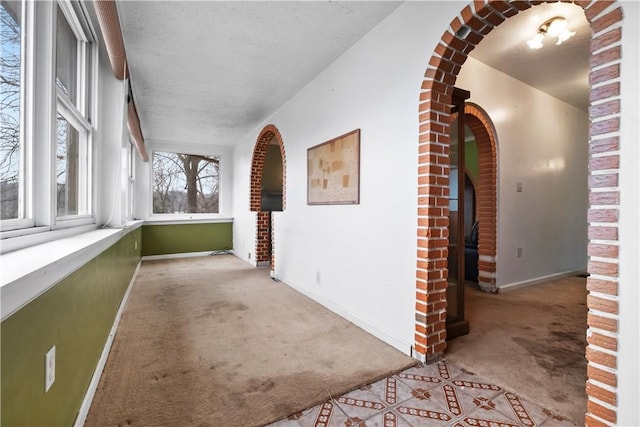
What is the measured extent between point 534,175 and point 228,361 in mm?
4358

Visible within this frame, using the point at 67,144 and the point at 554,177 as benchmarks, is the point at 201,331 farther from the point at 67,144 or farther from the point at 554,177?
the point at 554,177

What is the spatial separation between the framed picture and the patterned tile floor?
1513mm

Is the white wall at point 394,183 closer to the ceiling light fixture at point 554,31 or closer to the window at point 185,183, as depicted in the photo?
the ceiling light fixture at point 554,31

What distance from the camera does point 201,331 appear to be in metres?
2.64

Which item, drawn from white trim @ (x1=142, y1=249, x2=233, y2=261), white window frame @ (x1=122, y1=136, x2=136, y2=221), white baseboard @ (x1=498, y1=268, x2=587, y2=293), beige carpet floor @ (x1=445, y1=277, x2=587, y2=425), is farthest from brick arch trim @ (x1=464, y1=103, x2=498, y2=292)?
white trim @ (x1=142, y1=249, x2=233, y2=261)

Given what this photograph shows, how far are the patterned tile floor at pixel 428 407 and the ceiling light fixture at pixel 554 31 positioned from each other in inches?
110

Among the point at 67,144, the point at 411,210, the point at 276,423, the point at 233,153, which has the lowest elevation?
the point at 276,423

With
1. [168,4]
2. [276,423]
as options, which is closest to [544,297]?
[276,423]

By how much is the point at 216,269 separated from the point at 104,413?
3.84m

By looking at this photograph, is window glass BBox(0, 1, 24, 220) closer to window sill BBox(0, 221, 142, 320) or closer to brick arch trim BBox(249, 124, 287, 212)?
window sill BBox(0, 221, 142, 320)

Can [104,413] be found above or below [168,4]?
below

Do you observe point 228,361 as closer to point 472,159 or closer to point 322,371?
point 322,371

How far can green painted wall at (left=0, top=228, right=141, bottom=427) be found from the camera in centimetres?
81

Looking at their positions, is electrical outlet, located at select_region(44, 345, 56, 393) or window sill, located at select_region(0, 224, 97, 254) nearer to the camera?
electrical outlet, located at select_region(44, 345, 56, 393)
